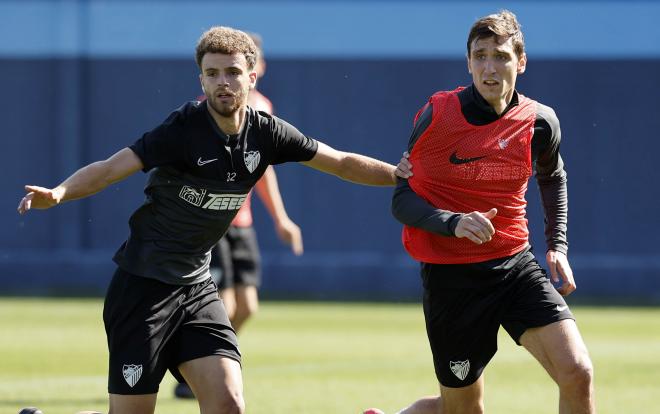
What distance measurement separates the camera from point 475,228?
6023 millimetres

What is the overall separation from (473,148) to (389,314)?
10.5m

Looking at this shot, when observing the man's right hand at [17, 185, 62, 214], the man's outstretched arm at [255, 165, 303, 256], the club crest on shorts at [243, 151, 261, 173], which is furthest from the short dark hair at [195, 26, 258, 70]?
the man's outstretched arm at [255, 165, 303, 256]

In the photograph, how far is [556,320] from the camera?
638cm

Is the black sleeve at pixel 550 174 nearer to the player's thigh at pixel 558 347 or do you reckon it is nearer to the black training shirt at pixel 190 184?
the player's thigh at pixel 558 347

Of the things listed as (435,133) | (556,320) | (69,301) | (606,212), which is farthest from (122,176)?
(606,212)

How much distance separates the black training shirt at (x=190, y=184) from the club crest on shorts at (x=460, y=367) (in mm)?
1304

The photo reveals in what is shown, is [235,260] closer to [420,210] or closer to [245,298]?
[245,298]

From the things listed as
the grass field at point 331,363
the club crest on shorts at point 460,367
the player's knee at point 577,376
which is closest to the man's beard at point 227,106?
the club crest on shorts at point 460,367

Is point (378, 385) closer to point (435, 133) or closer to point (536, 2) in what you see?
point (435, 133)

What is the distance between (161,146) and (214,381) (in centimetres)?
113

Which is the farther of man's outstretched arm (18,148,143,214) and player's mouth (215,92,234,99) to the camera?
player's mouth (215,92,234,99)

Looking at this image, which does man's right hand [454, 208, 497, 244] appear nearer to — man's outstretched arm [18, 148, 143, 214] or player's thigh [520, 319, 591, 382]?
player's thigh [520, 319, 591, 382]

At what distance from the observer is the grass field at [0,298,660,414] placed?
30.7 feet

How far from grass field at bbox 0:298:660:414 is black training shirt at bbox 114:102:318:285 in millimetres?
2521
